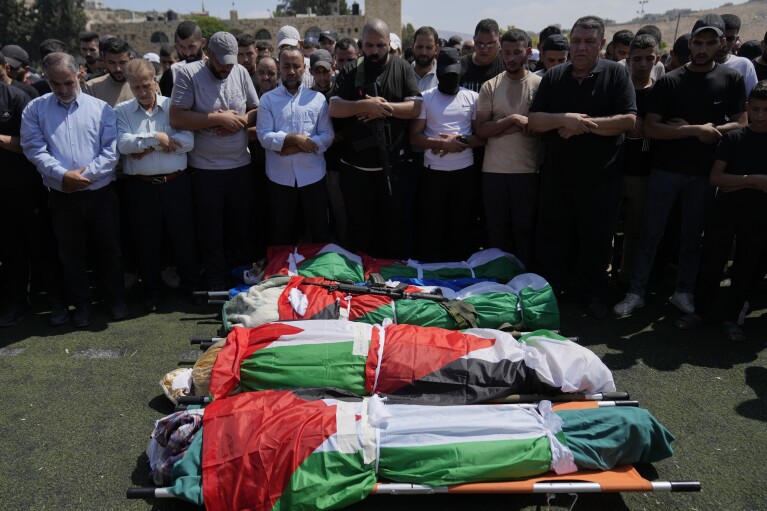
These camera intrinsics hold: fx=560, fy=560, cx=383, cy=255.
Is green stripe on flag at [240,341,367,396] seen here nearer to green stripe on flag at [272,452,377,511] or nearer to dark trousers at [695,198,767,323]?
green stripe on flag at [272,452,377,511]

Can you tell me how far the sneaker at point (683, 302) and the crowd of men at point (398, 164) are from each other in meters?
0.01

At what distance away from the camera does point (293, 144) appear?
5441mm

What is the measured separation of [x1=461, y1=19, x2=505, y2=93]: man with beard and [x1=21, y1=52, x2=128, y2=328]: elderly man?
11.8 feet

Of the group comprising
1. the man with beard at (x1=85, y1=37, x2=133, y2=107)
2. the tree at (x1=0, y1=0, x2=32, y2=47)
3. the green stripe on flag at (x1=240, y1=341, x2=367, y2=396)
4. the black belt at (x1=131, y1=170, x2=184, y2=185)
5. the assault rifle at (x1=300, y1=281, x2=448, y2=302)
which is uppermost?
the tree at (x1=0, y1=0, x2=32, y2=47)

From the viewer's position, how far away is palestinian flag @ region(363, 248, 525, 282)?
214 inches

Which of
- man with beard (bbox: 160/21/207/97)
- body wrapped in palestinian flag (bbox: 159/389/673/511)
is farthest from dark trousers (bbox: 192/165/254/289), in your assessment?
body wrapped in palestinian flag (bbox: 159/389/673/511)

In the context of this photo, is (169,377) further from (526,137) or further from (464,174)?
(526,137)

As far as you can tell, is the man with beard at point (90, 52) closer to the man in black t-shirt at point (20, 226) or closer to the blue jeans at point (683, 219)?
the man in black t-shirt at point (20, 226)

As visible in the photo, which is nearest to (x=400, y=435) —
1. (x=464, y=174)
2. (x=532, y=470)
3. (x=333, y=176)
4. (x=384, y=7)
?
(x=532, y=470)

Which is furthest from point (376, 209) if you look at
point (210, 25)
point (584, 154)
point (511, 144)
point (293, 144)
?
point (210, 25)

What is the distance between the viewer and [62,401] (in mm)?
3996

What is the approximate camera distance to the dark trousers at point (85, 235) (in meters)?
5.03

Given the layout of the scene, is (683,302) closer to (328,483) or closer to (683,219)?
(683,219)

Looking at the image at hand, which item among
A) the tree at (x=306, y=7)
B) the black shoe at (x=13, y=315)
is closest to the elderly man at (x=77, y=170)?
the black shoe at (x=13, y=315)
